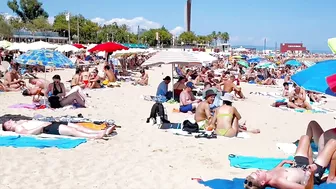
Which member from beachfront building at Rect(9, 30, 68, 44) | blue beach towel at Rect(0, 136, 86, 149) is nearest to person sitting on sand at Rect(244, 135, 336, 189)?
blue beach towel at Rect(0, 136, 86, 149)

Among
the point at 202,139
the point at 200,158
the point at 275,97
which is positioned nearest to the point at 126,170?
the point at 200,158

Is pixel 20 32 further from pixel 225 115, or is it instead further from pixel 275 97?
pixel 225 115

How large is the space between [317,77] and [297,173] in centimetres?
142

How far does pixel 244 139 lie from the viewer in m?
6.72

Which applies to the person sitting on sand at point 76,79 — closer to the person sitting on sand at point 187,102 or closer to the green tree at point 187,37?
the person sitting on sand at point 187,102

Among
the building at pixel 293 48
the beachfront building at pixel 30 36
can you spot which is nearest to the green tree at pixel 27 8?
the beachfront building at pixel 30 36

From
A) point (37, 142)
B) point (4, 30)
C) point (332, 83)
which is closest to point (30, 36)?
point (4, 30)

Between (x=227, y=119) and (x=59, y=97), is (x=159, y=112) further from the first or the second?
(x=59, y=97)

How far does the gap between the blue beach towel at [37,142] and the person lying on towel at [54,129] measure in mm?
198

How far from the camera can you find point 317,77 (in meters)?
4.94

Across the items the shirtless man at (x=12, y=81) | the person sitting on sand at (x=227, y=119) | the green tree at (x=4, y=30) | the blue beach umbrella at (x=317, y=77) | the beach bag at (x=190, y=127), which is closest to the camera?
the blue beach umbrella at (x=317, y=77)

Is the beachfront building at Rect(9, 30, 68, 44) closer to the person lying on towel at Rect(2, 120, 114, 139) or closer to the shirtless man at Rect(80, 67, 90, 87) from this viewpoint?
the shirtless man at Rect(80, 67, 90, 87)

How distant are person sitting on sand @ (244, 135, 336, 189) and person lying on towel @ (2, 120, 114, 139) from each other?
3.07 m

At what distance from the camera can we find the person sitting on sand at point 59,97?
917cm
